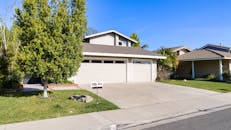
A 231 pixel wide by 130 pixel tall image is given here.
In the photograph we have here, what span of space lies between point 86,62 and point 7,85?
5724 mm

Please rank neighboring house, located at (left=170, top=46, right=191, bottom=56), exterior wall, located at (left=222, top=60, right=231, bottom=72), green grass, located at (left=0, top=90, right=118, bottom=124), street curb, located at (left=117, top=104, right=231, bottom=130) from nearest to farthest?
street curb, located at (left=117, top=104, right=231, bottom=130)
green grass, located at (left=0, top=90, right=118, bottom=124)
exterior wall, located at (left=222, top=60, right=231, bottom=72)
neighboring house, located at (left=170, top=46, right=191, bottom=56)

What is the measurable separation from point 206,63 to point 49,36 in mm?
20318

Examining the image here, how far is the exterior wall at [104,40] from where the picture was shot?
60.0 feet

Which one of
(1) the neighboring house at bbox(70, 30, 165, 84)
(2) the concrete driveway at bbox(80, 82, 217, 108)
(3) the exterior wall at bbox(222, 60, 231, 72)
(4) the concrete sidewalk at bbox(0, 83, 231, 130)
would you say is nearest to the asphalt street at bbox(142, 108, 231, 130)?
(4) the concrete sidewalk at bbox(0, 83, 231, 130)

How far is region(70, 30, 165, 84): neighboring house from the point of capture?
13.6 m

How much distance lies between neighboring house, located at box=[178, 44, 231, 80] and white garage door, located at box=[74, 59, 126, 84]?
36.0ft

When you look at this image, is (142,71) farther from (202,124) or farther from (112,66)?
(202,124)

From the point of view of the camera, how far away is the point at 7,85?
9.88 meters

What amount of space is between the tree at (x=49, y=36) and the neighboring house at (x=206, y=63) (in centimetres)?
1732

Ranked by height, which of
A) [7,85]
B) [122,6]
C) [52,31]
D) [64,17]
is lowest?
[7,85]

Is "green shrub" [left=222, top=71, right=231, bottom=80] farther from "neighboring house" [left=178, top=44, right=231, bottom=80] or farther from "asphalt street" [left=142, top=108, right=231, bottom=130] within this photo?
"asphalt street" [left=142, top=108, right=231, bottom=130]

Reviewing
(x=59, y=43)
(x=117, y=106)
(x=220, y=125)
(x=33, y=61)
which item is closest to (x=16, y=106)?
(x=33, y=61)

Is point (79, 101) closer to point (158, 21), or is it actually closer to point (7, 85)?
point (7, 85)

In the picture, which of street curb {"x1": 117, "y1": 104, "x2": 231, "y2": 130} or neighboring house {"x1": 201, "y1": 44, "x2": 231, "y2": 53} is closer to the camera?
street curb {"x1": 117, "y1": 104, "x2": 231, "y2": 130}
